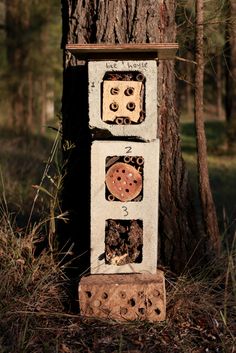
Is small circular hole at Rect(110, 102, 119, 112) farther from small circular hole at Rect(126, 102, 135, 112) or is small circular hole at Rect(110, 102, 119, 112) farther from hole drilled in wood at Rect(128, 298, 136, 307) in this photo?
hole drilled in wood at Rect(128, 298, 136, 307)

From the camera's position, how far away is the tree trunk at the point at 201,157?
5.13 m

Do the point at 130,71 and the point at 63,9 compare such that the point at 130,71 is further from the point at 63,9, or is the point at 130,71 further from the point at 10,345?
the point at 10,345

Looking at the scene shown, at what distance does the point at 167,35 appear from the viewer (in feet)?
14.3

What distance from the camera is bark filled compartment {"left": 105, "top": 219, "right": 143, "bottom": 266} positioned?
12.7ft

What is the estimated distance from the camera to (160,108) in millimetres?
4359

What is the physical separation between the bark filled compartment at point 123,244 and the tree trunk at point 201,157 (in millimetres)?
1321

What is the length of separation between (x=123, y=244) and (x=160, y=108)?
103cm

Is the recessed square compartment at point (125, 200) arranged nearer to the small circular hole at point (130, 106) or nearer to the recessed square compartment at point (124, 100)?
the recessed square compartment at point (124, 100)

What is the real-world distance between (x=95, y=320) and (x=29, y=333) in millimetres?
413

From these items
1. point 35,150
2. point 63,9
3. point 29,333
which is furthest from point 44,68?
point 29,333

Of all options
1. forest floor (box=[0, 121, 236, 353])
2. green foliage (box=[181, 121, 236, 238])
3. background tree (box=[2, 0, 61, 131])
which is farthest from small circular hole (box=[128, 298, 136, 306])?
background tree (box=[2, 0, 61, 131])

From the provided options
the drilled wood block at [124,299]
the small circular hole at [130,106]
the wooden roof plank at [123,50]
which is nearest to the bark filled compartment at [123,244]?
the drilled wood block at [124,299]

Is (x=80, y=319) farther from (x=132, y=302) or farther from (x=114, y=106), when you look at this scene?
(x=114, y=106)

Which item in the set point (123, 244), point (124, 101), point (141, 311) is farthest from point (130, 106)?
point (141, 311)
